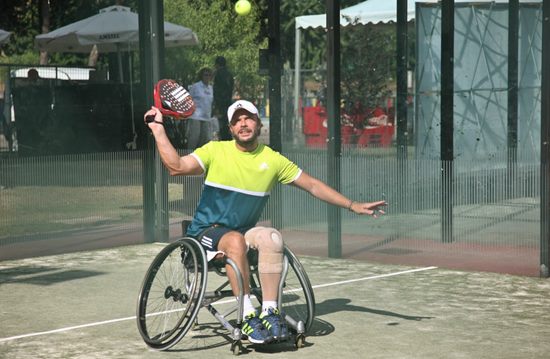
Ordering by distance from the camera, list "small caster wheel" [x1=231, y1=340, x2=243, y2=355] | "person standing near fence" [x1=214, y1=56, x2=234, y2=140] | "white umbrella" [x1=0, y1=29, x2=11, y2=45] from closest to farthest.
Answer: "small caster wheel" [x1=231, y1=340, x2=243, y2=355] → "white umbrella" [x1=0, y1=29, x2=11, y2=45] → "person standing near fence" [x1=214, y1=56, x2=234, y2=140]

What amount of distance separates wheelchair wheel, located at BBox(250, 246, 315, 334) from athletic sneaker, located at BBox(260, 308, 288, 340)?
0.72ft

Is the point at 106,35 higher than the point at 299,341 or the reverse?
higher

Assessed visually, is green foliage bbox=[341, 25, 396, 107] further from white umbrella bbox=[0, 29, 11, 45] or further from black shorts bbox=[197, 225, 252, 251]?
black shorts bbox=[197, 225, 252, 251]

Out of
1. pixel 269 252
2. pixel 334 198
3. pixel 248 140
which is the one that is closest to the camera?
pixel 269 252

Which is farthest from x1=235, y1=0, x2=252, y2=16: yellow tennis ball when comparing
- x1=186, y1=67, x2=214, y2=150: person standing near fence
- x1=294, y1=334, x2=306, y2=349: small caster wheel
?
x1=294, y1=334, x2=306, y2=349: small caster wheel

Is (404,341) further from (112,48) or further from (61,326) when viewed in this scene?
(112,48)

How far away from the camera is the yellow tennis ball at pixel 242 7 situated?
12586mm

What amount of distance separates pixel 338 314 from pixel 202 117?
184 inches

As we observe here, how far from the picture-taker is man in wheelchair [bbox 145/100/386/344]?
22.7ft

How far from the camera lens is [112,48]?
12008mm

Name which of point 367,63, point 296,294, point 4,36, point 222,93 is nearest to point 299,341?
point 296,294

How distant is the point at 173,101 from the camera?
7176mm

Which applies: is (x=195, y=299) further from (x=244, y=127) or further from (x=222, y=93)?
(x=222, y=93)

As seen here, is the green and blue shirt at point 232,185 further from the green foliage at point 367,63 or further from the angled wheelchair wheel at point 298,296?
the green foliage at point 367,63
